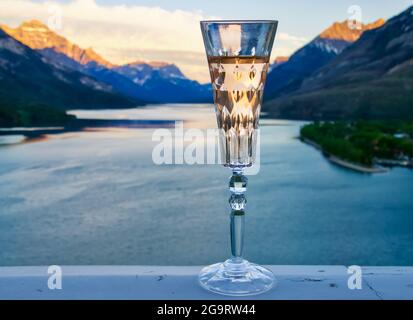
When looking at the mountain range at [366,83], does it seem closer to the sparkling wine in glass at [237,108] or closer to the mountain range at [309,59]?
the mountain range at [309,59]

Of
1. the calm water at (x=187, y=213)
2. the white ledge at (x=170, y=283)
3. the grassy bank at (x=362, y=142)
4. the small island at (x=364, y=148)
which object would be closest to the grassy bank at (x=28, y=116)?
the calm water at (x=187, y=213)

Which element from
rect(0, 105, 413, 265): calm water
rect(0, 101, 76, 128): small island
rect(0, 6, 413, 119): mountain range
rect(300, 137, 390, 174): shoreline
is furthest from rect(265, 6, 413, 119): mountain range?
rect(0, 101, 76, 128): small island

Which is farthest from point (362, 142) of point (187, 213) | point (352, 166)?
point (187, 213)

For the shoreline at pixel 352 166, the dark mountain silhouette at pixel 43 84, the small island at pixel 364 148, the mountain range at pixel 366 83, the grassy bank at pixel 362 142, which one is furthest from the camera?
the dark mountain silhouette at pixel 43 84

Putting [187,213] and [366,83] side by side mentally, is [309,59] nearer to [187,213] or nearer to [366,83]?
[366,83]

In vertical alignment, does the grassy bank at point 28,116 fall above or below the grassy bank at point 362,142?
above

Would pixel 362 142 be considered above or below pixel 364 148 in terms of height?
above

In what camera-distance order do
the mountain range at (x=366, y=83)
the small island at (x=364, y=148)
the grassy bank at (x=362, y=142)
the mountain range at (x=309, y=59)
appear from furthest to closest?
the mountain range at (x=309, y=59)
the mountain range at (x=366, y=83)
the grassy bank at (x=362, y=142)
the small island at (x=364, y=148)

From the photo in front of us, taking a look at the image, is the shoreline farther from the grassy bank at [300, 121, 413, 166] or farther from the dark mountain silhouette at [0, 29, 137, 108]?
the dark mountain silhouette at [0, 29, 137, 108]
